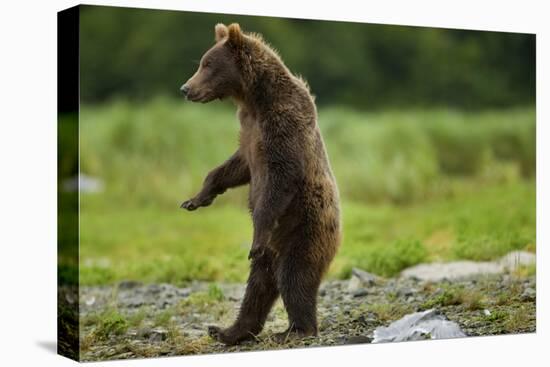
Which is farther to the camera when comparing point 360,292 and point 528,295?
point 360,292

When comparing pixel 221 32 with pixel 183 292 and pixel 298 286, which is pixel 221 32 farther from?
pixel 183 292

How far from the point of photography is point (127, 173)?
13.6m

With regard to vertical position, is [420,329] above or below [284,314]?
below

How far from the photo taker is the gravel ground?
730cm

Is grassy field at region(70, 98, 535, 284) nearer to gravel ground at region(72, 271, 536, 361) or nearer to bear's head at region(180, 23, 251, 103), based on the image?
gravel ground at region(72, 271, 536, 361)

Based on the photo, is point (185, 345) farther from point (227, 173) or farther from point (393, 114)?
point (393, 114)

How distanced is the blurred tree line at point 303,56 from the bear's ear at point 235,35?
563cm

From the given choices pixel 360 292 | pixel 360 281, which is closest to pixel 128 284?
pixel 360 281

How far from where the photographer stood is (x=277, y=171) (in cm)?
675

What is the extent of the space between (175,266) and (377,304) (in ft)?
9.68

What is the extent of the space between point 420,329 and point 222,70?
296 centimetres

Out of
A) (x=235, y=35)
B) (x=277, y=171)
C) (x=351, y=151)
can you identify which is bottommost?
(x=351, y=151)

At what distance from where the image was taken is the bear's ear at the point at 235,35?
6.92 m

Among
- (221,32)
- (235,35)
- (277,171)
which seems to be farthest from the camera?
(221,32)
